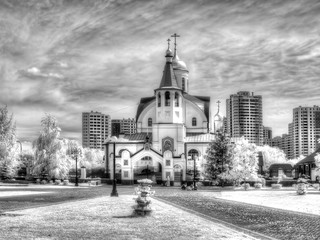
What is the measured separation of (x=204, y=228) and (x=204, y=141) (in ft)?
251

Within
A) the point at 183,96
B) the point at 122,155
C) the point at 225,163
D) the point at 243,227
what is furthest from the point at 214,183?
the point at 243,227

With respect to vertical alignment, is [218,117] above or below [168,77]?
below

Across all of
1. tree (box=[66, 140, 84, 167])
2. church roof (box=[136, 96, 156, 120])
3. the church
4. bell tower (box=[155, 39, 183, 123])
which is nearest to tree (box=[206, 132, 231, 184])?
the church

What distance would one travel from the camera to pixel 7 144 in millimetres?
67250

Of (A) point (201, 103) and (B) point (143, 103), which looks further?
(B) point (143, 103)

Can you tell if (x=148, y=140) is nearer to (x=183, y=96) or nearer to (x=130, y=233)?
(x=183, y=96)

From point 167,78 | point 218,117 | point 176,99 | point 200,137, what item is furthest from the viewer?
point 218,117

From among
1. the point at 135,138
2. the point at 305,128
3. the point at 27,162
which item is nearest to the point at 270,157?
the point at 135,138

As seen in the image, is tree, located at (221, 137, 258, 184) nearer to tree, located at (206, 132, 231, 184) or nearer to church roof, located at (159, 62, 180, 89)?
tree, located at (206, 132, 231, 184)

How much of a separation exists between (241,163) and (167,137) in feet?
97.5

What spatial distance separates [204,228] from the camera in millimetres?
16266

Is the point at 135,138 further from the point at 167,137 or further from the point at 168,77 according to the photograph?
the point at 168,77

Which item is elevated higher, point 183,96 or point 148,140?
point 183,96

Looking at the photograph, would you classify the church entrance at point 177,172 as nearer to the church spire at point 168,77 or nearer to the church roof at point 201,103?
the church spire at point 168,77
